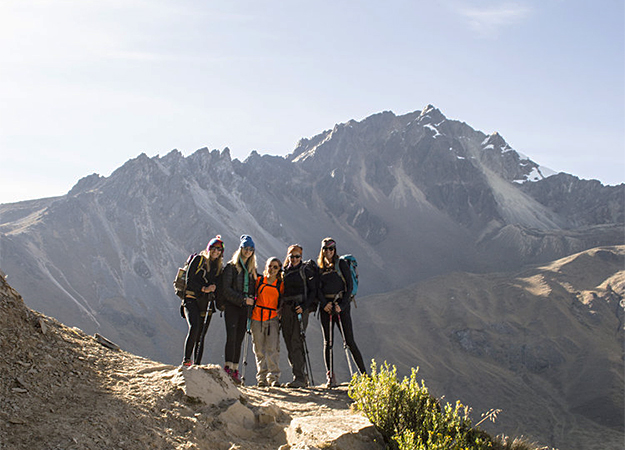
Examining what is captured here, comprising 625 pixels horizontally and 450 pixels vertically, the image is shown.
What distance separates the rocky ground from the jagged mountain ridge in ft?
186

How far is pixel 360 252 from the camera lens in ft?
359

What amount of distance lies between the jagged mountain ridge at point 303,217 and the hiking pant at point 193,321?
5461 cm

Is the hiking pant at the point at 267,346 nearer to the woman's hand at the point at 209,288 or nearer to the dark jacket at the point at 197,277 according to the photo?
the woman's hand at the point at 209,288

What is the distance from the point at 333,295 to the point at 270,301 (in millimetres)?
987

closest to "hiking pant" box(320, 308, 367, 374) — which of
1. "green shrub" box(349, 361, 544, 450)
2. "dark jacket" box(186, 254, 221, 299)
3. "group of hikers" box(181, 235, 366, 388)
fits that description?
"group of hikers" box(181, 235, 366, 388)

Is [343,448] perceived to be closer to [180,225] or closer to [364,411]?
[364,411]

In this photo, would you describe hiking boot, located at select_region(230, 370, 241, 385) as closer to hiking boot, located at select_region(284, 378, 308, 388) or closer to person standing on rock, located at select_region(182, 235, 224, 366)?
person standing on rock, located at select_region(182, 235, 224, 366)

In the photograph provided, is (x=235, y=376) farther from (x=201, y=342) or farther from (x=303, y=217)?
(x=303, y=217)

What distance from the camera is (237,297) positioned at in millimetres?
8062

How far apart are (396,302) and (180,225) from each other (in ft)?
120

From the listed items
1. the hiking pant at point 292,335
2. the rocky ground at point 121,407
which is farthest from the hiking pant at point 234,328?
the rocky ground at point 121,407

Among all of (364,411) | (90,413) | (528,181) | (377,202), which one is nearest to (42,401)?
(90,413)

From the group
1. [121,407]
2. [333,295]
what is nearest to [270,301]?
[333,295]

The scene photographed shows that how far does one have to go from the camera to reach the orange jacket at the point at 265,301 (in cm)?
848
